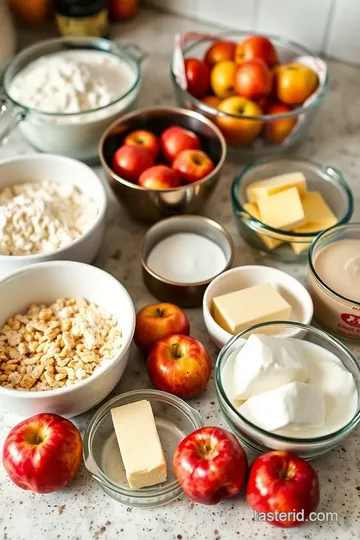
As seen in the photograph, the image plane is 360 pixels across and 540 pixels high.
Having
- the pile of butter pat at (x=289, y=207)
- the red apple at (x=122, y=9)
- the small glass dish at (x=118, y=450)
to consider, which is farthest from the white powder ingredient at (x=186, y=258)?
the red apple at (x=122, y=9)

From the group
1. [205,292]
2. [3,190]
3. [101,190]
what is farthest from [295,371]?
[3,190]

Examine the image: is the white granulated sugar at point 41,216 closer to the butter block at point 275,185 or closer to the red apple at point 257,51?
the butter block at point 275,185

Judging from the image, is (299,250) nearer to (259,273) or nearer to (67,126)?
(259,273)

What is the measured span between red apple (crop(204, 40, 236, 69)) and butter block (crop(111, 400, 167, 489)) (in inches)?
33.3

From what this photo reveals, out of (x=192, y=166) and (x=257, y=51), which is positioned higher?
(x=257, y=51)

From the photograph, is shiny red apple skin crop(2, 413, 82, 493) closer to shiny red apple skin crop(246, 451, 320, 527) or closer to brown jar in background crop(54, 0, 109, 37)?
shiny red apple skin crop(246, 451, 320, 527)

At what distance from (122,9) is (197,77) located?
1.53 feet

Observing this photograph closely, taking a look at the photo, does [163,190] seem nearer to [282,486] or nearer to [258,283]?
[258,283]

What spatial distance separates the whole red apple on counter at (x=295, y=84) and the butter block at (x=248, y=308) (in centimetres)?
50

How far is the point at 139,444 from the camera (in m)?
0.89

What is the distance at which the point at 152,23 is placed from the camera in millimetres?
1726

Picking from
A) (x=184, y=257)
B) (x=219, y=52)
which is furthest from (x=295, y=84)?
(x=184, y=257)

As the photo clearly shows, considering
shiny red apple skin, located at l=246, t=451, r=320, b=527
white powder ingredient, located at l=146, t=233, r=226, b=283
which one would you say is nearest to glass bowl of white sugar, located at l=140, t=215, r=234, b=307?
white powder ingredient, located at l=146, t=233, r=226, b=283

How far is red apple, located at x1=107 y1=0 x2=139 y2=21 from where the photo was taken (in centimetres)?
167
